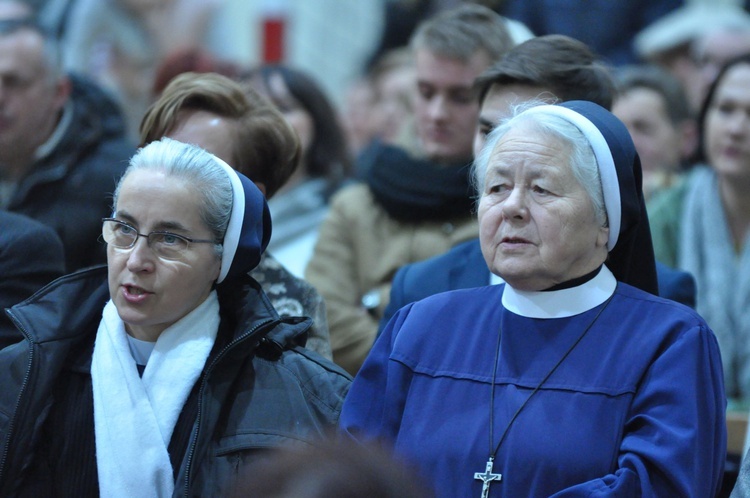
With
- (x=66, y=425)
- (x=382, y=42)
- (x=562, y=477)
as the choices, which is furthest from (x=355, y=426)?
(x=382, y=42)

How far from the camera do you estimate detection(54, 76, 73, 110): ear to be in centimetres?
523

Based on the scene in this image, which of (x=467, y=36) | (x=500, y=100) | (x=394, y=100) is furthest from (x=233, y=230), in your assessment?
(x=394, y=100)

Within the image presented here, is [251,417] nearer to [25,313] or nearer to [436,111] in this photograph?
[25,313]

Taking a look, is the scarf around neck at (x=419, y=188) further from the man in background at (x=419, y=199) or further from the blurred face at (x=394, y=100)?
the blurred face at (x=394, y=100)

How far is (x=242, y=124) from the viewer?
3.97 m

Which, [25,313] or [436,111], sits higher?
[436,111]

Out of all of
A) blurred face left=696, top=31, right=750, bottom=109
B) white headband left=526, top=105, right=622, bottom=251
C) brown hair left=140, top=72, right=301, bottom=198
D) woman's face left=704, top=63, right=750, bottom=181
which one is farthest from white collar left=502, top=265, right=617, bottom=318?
blurred face left=696, top=31, right=750, bottom=109

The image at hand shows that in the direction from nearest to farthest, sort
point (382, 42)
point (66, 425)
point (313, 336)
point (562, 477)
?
point (562, 477)
point (66, 425)
point (313, 336)
point (382, 42)

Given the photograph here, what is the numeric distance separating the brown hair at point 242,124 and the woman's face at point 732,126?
2.15 metres

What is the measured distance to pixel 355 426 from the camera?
3.12 m

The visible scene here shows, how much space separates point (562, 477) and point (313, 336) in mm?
1212

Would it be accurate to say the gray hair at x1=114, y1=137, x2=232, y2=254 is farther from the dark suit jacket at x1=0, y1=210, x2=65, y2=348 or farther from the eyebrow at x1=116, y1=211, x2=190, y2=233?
the dark suit jacket at x1=0, y1=210, x2=65, y2=348

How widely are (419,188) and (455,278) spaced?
2.83 ft

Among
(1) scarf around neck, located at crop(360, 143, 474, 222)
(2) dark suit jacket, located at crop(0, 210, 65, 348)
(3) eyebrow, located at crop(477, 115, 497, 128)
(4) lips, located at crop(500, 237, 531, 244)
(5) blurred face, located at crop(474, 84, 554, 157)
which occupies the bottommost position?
(2) dark suit jacket, located at crop(0, 210, 65, 348)
